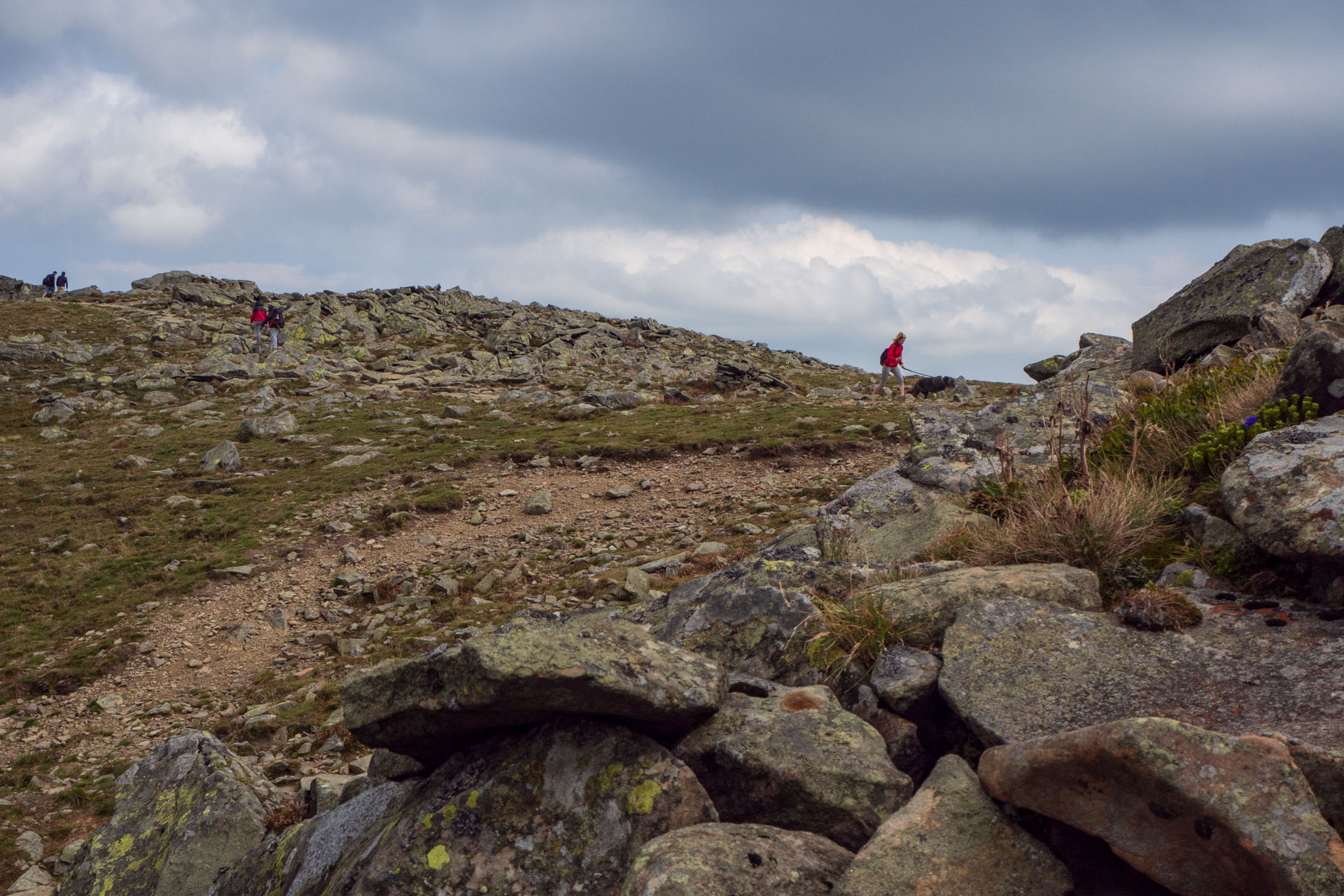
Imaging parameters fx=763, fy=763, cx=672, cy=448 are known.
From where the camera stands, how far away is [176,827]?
805 centimetres

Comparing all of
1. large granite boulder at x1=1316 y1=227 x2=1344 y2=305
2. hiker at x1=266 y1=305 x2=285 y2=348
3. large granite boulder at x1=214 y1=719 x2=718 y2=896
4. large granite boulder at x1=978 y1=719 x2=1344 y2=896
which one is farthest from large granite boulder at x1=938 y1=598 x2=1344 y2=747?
hiker at x1=266 y1=305 x2=285 y2=348

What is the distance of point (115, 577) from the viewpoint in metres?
18.6

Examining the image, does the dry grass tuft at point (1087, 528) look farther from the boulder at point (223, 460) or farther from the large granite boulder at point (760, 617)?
the boulder at point (223, 460)

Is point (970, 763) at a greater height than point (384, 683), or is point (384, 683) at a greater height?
point (384, 683)

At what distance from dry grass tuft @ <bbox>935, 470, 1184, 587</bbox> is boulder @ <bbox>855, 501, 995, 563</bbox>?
2.08 ft

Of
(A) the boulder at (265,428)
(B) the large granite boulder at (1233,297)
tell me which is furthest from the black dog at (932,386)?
(A) the boulder at (265,428)

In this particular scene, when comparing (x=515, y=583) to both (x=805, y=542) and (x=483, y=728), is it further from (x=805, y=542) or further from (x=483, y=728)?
(x=483, y=728)

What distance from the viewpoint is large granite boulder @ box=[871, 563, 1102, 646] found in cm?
679

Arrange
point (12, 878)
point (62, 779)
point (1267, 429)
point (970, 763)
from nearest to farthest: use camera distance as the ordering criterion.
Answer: point (970, 763)
point (1267, 429)
point (12, 878)
point (62, 779)

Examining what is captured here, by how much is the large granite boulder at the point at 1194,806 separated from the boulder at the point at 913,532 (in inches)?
202

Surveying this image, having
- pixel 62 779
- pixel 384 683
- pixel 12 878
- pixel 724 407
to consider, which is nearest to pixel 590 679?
pixel 384 683

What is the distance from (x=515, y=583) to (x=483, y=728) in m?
12.1

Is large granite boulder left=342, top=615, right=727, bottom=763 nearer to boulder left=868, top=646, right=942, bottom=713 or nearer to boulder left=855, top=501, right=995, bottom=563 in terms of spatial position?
boulder left=868, top=646, right=942, bottom=713

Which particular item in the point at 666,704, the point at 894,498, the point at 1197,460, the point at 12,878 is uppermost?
the point at 1197,460
